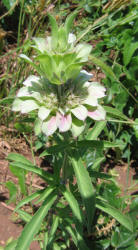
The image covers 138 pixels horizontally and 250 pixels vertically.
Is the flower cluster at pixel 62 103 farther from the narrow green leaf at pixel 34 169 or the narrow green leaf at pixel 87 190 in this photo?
the narrow green leaf at pixel 34 169

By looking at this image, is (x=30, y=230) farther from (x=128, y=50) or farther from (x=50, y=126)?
(x=128, y=50)

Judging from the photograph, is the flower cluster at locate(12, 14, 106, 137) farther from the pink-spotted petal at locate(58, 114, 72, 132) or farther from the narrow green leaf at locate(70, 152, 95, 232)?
the narrow green leaf at locate(70, 152, 95, 232)

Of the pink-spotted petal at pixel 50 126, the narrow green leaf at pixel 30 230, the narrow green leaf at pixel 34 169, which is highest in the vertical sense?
the pink-spotted petal at pixel 50 126

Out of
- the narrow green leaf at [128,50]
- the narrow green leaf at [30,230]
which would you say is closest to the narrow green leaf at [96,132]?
the narrow green leaf at [30,230]

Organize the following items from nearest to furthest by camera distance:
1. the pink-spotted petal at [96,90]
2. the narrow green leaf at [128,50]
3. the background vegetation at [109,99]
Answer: the pink-spotted petal at [96,90] < the background vegetation at [109,99] < the narrow green leaf at [128,50]

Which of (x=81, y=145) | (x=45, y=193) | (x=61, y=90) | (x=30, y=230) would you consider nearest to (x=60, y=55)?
(x=61, y=90)

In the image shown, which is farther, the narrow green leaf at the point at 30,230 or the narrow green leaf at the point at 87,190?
the narrow green leaf at the point at 30,230

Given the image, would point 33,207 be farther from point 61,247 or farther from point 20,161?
point 20,161

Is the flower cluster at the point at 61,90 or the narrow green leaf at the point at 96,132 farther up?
the flower cluster at the point at 61,90
